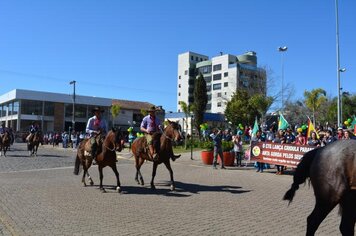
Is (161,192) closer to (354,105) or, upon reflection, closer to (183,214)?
(183,214)

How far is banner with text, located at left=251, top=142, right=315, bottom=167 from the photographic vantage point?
17.0 metres

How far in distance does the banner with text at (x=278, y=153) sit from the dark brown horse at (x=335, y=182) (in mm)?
11065

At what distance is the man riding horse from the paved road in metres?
1.13

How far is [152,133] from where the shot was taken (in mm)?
12773

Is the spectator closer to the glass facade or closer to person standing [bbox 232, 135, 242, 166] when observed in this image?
person standing [bbox 232, 135, 242, 166]

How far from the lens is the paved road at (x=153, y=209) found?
23.7 ft

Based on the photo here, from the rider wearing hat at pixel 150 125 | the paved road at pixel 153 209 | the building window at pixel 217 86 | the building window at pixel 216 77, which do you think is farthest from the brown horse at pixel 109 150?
the building window at pixel 217 86

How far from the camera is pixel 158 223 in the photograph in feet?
25.0

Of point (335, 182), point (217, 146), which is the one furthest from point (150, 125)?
point (217, 146)

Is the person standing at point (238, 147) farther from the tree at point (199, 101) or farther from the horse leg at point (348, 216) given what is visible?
the tree at point (199, 101)

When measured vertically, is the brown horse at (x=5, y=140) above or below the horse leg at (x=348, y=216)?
above

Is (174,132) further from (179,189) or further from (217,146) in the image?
(217,146)

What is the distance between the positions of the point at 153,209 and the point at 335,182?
15.2 ft

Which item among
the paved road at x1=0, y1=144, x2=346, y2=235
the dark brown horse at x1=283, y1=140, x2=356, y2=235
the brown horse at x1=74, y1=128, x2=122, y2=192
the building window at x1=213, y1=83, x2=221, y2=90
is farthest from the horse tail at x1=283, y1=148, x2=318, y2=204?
the building window at x1=213, y1=83, x2=221, y2=90
